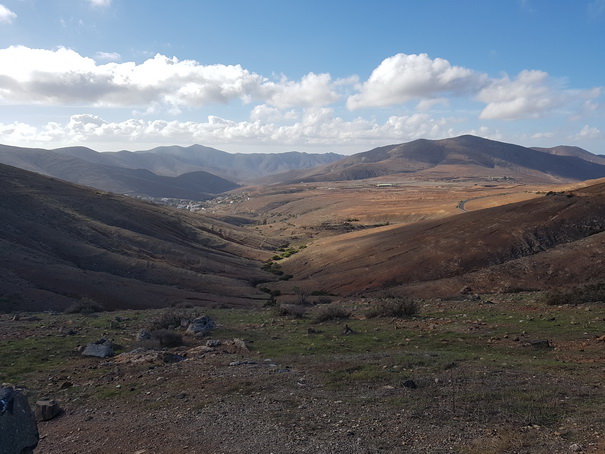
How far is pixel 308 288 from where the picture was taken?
41.5m

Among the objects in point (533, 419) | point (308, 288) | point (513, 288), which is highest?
point (533, 419)

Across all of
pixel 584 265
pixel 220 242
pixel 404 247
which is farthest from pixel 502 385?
pixel 220 242

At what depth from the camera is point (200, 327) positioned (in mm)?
19578

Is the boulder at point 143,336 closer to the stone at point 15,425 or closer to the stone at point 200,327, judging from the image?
the stone at point 200,327

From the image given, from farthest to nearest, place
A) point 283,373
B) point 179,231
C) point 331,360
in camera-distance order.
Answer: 1. point 179,231
2. point 331,360
3. point 283,373

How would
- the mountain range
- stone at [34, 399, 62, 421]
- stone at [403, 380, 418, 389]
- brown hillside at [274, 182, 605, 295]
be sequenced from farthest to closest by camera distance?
brown hillside at [274, 182, 605, 295] → the mountain range → stone at [34, 399, 62, 421] → stone at [403, 380, 418, 389]

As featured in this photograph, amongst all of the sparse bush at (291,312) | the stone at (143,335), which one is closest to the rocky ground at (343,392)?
the stone at (143,335)

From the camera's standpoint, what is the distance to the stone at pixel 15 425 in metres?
6.94

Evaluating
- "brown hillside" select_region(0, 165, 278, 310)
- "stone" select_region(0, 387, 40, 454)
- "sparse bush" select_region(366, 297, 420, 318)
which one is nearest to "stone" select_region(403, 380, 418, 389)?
"stone" select_region(0, 387, 40, 454)

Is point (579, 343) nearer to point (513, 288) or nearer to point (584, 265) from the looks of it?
point (513, 288)

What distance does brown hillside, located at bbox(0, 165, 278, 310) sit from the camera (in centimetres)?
3425

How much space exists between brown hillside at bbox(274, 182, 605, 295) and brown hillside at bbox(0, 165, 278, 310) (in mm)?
9017

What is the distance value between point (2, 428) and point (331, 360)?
351 inches

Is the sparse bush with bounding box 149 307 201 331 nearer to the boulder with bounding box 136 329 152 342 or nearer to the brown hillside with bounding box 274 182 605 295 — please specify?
the boulder with bounding box 136 329 152 342
